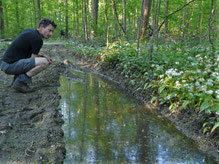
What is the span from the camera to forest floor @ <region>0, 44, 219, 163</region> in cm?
222

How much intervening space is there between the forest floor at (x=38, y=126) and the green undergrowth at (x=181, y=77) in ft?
0.58

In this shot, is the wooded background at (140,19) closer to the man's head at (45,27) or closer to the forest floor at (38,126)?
the man's head at (45,27)

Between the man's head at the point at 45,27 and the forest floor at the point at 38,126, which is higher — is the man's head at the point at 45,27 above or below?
above

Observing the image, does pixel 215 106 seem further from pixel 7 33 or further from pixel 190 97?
pixel 7 33

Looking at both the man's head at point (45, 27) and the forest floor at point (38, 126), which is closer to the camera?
the forest floor at point (38, 126)

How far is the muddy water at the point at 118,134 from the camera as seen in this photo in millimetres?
2498

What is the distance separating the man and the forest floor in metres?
0.33

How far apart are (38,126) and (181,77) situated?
8.49 feet

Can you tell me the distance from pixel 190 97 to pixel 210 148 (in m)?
0.86

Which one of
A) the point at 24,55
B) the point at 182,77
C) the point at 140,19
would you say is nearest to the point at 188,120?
the point at 182,77

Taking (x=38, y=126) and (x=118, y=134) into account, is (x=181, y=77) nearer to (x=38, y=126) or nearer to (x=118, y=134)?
(x=118, y=134)

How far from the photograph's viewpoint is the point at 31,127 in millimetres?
2846

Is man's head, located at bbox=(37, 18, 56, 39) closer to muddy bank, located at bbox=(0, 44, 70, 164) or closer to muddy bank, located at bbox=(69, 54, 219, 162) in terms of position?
muddy bank, located at bbox=(0, 44, 70, 164)

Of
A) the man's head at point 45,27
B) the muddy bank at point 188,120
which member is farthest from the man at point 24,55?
the muddy bank at point 188,120
